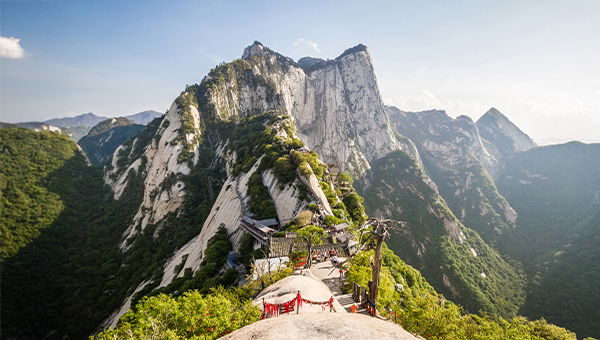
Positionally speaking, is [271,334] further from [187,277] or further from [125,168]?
[125,168]

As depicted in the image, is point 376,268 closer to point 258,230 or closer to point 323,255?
point 323,255

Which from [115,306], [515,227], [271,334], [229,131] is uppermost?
[229,131]

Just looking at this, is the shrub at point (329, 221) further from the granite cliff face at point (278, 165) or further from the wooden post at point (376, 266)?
the wooden post at point (376, 266)

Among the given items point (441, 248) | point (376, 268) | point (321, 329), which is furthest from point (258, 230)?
point (441, 248)

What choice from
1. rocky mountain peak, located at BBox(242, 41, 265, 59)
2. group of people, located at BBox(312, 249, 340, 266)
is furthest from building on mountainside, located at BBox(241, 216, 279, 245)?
rocky mountain peak, located at BBox(242, 41, 265, 59)

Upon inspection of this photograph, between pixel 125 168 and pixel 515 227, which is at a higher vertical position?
pixel 125 168

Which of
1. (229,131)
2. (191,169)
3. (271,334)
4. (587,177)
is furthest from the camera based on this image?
(587,177)

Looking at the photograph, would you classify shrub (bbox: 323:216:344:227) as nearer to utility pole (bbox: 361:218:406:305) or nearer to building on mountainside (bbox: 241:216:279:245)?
building on mountainside (bbox: 241:216:279:245)

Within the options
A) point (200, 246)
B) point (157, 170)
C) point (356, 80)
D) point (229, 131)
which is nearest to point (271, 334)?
point (200, 246)
